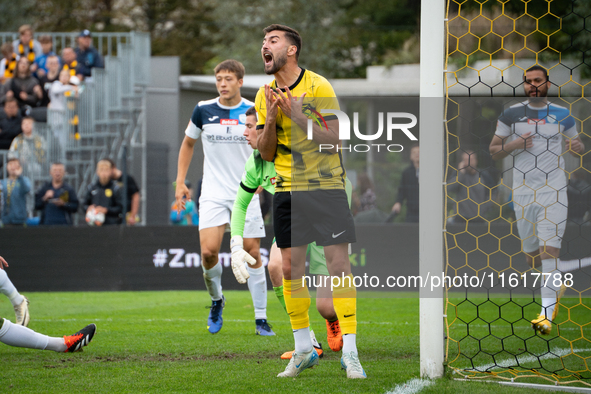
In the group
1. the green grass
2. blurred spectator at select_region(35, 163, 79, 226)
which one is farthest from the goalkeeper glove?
blurred spectator at select_region(35, 163, 79, 226)

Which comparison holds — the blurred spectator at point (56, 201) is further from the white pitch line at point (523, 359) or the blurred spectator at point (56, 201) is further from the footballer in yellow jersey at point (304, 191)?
the white pitch line at point (523, 359)

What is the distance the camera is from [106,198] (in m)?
10.9

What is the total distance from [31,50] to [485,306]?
11.1 meters

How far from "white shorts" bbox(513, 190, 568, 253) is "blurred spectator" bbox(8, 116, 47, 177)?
351 inches

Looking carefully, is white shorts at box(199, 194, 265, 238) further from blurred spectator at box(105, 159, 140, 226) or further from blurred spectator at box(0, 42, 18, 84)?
blurred spectator at box(0, 42, 18, 84)

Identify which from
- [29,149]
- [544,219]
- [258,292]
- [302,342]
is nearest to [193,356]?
[302,342]

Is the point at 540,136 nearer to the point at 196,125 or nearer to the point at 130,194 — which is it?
the point at 196,125

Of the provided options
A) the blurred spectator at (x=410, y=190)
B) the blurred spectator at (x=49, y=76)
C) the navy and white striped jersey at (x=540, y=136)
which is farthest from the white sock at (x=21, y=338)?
the blurred spectator at (x=49, y=76)

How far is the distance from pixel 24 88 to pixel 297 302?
11168 millimetres

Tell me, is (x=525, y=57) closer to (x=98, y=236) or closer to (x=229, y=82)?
(x=98, y=236)

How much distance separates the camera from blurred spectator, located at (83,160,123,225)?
428 inches

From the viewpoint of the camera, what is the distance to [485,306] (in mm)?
8078

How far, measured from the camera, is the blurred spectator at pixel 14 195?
35.5 feet

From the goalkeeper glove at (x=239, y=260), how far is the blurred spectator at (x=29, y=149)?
8.75m
